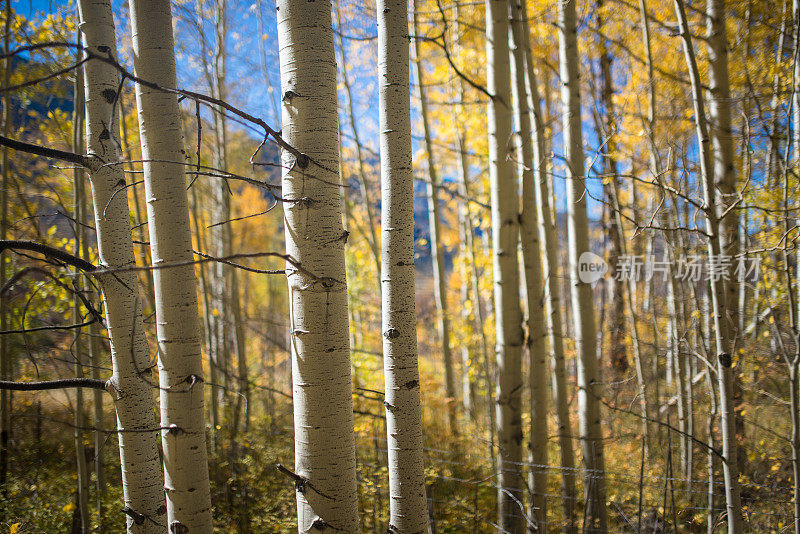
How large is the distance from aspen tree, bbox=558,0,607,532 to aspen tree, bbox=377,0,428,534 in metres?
1.74

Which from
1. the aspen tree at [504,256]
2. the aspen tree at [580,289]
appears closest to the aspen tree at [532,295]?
the aspen tree at [504,256]

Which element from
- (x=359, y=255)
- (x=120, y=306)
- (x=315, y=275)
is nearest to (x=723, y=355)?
(x=315, y=275)

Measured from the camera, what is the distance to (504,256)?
290cm

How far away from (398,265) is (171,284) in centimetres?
83

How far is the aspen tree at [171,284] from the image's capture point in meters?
1.64

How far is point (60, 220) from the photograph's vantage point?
6.48 m

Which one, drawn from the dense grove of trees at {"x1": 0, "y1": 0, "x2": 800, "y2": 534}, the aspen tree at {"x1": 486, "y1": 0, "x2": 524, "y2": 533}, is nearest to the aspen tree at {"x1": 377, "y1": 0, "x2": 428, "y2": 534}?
the dense grove of trees at {"x1": 0, "y1": 0, "x2": 800, "y2": 534}

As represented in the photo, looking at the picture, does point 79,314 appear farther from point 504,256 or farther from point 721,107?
point 721,107

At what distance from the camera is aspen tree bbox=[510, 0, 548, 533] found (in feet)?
9.97

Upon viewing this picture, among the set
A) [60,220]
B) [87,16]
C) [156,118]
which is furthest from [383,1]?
[60,220]

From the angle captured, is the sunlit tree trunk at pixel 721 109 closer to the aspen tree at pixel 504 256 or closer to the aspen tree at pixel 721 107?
the aspen tree at pixel 721 107

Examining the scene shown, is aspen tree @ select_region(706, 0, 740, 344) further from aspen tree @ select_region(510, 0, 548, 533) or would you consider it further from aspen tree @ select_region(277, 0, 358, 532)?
aspen tree @ select_region(277, 0, 358, 532)

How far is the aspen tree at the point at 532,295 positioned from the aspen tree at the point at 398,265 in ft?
4.61

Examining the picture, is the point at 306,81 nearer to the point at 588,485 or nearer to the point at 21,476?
the point at 588,485
